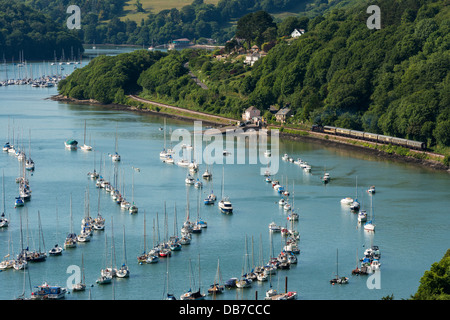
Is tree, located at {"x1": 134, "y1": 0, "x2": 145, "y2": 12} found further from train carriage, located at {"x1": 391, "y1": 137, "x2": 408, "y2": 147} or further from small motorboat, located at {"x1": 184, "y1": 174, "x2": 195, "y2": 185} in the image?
small motorboat, located at {"x1": 184, "y1": 174, "x2": 195, "y2": 185}

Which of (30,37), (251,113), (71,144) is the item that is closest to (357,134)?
(251,113)

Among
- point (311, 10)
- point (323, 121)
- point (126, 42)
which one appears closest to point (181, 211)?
point (323, 121)

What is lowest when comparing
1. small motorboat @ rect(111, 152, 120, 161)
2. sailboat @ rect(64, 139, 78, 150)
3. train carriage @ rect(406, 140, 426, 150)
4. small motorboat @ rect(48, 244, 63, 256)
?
small motorboat @ rect(48, 244, 63, 256)

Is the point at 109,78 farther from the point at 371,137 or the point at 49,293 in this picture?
the point at 49,293

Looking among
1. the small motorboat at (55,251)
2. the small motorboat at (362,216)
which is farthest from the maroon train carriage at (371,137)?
the small motorboat at (55,251)

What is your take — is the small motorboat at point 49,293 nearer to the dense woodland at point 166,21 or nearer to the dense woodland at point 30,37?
the dense woodland at point 30,37

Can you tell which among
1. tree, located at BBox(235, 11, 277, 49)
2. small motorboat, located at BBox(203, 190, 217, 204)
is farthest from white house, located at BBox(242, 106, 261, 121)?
small motorboat, located at BBox(203, 190, 217, 204)
